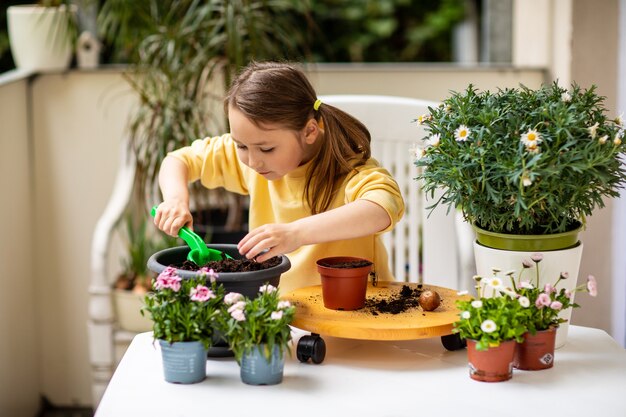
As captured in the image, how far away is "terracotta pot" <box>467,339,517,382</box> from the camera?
4.04ft

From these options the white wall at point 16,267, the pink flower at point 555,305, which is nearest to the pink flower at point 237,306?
the pink flower at point 555,305

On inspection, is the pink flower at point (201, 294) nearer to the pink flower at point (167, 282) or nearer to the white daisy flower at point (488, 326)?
the pink flower at point (167, 282)

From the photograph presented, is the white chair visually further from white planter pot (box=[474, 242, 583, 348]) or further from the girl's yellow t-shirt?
white planter pot (box=[474, 242, 583, 348])

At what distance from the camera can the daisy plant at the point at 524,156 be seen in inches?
48.9

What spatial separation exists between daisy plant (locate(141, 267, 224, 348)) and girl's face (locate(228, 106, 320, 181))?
355mm

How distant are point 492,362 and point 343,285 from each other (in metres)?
0.25

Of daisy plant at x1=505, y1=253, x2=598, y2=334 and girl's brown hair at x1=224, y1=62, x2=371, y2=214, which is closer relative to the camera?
daisy plant at x1=505, y1=253, x2=598, y2=334

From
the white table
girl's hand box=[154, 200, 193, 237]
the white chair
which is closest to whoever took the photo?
the white table

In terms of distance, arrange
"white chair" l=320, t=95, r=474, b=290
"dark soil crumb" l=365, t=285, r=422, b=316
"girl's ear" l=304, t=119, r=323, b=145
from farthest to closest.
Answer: "white chair" l=320, t=95, r=474, b=290 → "girl's ear" l=304, t=119, r=323, b=145 → "dark soil crumb" l=365, t=285, r=422, b=316

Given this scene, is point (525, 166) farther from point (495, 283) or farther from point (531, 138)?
point (495, 283)

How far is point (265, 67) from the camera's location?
5.32 feet

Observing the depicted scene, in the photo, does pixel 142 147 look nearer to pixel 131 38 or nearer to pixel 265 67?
pixel 131 38

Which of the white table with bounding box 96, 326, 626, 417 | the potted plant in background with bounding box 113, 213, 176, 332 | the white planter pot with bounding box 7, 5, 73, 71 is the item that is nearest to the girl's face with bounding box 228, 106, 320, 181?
the white table with bounding box 96, 326, 626, 417

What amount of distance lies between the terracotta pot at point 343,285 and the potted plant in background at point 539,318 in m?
0.22
